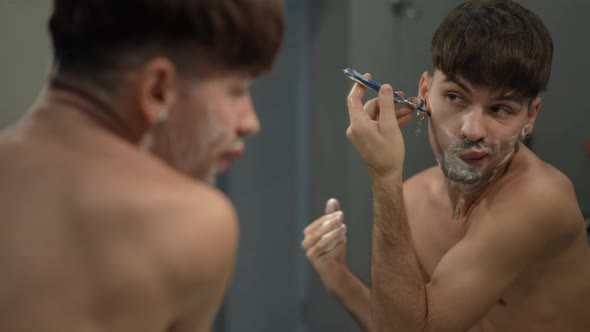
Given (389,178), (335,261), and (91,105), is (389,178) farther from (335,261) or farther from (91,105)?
(91,105)

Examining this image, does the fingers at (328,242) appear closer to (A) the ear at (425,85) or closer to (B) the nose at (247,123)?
(A) the ear at (425,85)

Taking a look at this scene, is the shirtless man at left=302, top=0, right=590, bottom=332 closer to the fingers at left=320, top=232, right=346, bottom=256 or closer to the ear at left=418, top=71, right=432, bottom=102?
the ear at left=418, top=71, right=432, bottom=102

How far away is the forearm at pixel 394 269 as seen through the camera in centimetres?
104

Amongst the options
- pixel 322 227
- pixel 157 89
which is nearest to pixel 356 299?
pixel 322 227

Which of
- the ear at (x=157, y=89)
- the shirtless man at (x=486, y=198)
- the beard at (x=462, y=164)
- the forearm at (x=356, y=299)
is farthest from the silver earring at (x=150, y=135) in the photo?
the forearm at (x=356, y=299)

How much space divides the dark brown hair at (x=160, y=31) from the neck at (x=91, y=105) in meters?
0.02

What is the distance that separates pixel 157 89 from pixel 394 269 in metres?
0.57

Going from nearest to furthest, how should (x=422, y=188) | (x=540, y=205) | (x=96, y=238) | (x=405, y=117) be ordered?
(x=96, y=238) < (x=540, y=205) < (x=405, y=117) < (x=422, y=188)

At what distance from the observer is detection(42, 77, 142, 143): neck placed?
62cm

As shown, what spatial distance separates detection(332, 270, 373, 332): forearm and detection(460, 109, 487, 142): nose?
0.37 meters

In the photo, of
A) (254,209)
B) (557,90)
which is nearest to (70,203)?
(557,90)

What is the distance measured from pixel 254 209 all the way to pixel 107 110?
3.91 ft

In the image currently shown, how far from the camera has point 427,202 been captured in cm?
129

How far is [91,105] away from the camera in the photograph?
0.62 metres
